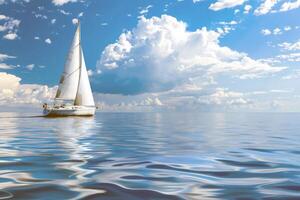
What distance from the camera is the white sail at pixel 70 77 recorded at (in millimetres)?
76812

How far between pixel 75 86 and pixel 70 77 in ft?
7.96

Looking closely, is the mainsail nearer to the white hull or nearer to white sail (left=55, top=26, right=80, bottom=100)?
white sail (left=55, top=26, right=80, bottom=100)

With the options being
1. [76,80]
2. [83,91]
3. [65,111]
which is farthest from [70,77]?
[65,111]

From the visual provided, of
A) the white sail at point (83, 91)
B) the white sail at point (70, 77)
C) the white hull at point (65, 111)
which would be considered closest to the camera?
the white hull at point (65, 111)

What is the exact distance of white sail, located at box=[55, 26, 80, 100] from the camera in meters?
76.8

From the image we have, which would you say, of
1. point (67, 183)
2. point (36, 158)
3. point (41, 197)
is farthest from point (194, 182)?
point (36, 158)

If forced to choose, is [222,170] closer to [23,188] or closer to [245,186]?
[245,186]

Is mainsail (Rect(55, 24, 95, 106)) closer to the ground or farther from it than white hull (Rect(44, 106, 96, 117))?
farther from it

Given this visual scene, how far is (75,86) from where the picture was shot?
77.9 meters

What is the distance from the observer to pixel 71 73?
7694cm

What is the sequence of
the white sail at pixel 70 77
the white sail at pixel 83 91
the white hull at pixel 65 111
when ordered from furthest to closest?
the white sail at pixel 83 91
the white sail at pixel 70 77
the white hull at pixel 65 111

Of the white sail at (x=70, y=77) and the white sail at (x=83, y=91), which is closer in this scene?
the white sail at (x=70, y=77)

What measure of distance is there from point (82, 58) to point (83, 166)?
230 ft

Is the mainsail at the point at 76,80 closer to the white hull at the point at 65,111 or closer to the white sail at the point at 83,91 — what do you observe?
the white sail at the point at 83,91
